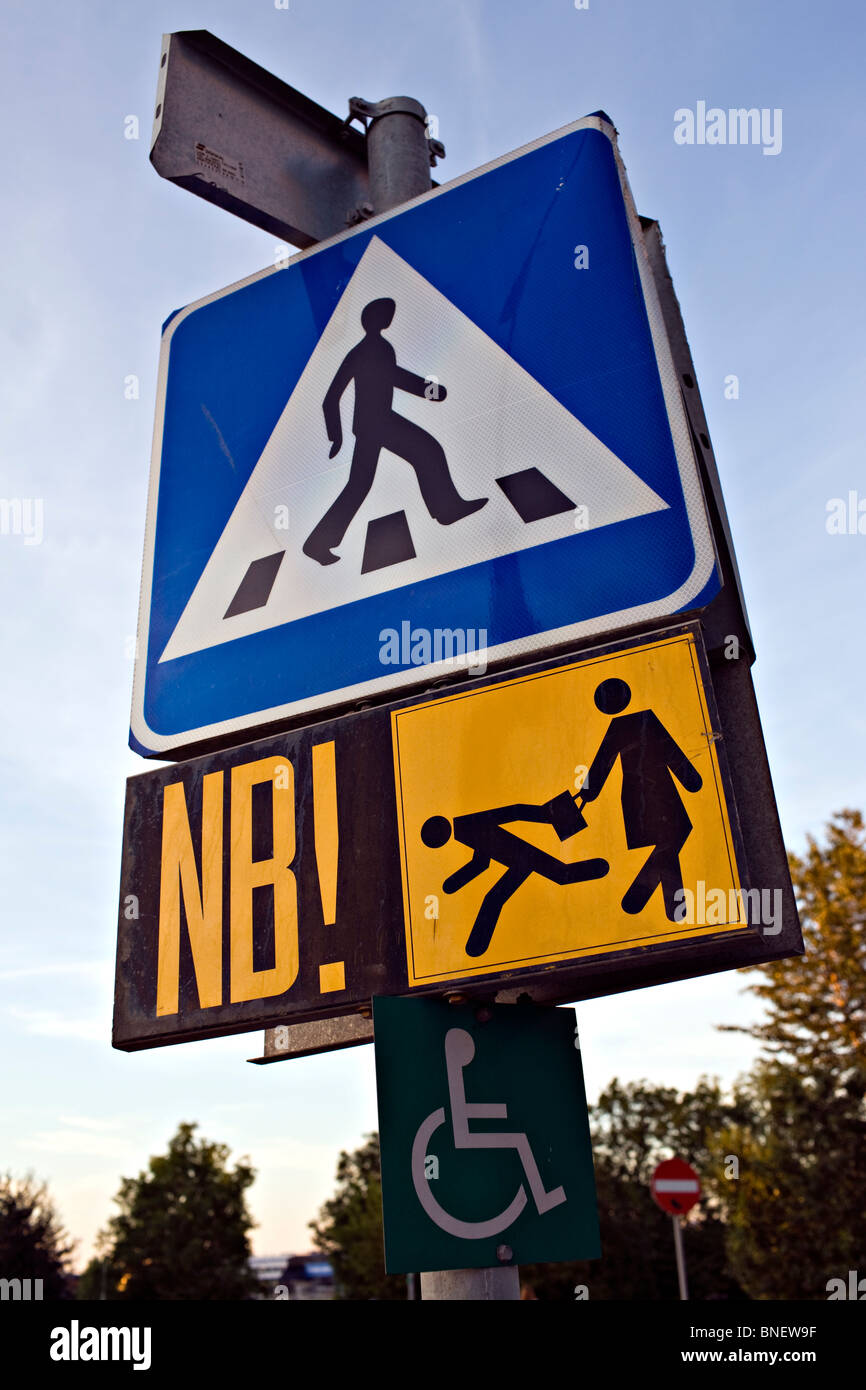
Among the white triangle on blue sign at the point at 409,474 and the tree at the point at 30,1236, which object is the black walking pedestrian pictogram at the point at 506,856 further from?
the tree at the point at 30,1236

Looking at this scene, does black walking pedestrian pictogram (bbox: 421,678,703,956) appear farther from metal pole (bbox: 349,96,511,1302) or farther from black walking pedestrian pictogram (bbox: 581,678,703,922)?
metal pole (bbox: 349,96,511,1302)

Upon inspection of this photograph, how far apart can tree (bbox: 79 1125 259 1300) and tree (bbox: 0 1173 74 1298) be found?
4378mm

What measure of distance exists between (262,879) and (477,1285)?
0.77 m

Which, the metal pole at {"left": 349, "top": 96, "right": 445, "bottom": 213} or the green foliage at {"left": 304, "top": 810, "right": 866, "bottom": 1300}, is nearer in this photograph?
the metal pole at {"left": 349, "top": 96, "right": 445, "bottom": 213}

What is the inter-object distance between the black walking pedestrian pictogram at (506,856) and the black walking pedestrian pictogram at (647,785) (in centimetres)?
5

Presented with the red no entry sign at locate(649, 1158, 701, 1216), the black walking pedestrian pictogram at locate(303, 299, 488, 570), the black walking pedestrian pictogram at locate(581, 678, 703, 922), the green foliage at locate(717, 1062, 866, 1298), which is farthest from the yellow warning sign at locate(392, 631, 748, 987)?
the green foliage at locate(717, 1062, 866, 1298)

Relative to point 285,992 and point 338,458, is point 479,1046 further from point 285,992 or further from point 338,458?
point 338,458

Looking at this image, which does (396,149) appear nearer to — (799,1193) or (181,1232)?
(799,1193)

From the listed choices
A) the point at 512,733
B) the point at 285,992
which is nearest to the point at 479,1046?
the point at 285,992

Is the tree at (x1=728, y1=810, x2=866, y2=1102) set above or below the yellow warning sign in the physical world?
above

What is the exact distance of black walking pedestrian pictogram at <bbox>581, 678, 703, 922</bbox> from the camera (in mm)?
1638

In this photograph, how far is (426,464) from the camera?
2299 millimetres

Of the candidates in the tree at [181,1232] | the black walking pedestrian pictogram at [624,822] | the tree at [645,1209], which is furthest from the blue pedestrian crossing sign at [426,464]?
the tree at [181,1232]

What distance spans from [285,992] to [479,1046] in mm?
363
